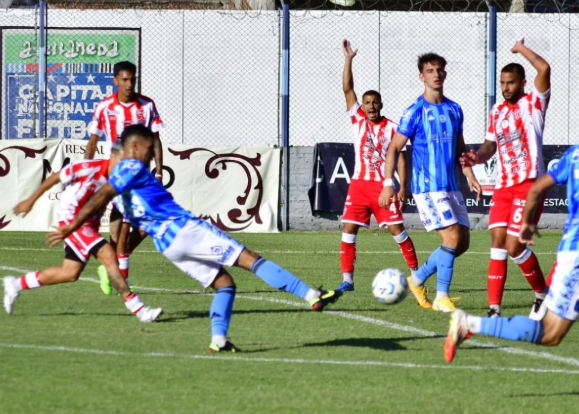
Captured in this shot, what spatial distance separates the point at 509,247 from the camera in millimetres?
9188

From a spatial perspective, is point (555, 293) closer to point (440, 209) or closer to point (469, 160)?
point (469, 160)

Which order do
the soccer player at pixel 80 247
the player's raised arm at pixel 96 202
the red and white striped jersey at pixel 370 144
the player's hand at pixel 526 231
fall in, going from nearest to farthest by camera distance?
the player's hand at pixel 526 231, the player's raised arm at pixel 96 202, the soccer player at pixel 80 247, the red and white striped jersey at pixel 370 144

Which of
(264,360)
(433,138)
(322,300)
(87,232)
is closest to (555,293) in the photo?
(322,300)

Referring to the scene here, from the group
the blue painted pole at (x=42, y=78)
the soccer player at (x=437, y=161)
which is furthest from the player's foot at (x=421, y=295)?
the blue painted pole at (x=42, y=78)

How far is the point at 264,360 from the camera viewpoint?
736 cm

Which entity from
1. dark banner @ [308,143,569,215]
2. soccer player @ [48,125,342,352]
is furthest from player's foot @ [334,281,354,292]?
dark banner @ [308,143,569,215]

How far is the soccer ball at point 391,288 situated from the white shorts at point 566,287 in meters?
2.57

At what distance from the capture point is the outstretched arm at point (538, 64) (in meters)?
8.33

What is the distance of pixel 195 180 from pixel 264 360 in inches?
441

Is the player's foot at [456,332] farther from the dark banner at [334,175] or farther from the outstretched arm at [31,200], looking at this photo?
the dark banner at [334,175]

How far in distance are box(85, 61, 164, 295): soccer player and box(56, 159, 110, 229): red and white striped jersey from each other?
6.14 ft

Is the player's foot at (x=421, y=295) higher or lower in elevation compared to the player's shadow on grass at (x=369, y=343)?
higher

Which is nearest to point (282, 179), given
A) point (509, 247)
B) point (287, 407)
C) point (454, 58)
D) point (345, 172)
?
point (345, 172)

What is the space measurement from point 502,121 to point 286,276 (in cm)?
280
